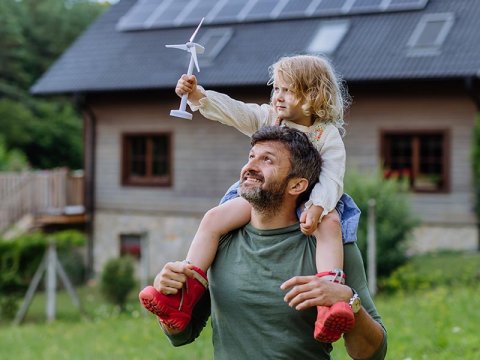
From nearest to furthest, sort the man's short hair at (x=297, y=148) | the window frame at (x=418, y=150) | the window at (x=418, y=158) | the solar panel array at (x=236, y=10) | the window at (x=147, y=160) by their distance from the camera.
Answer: the man's short hair at (x=297, y=148) < the window frame at (x=418, y=150) < the window at (x=418, y=158) < the solar panel array at (x=236, y=10) < the window at (x=147, y=160)

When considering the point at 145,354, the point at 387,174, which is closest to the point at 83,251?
the point at 387,174

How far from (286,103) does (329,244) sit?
563 mm

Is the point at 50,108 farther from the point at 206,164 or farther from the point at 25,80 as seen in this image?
the point at 206,164

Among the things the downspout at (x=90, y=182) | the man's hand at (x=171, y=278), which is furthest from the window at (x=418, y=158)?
the man's hand at (x=171, y=278)

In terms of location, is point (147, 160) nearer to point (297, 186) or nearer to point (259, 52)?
point (259, 52)

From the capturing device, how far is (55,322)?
1561cm

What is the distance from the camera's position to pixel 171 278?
10.4 ft

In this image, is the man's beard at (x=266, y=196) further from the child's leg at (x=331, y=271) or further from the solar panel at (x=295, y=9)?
the solar panel at (x=295, y=9)

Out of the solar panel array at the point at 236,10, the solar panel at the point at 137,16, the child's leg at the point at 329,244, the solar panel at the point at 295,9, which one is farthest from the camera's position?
the solar panel at the point at 137,16

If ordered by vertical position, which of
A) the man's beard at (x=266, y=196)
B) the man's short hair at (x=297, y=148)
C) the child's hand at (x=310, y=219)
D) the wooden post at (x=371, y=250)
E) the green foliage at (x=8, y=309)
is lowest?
the green foliage at (x=8, y=309)

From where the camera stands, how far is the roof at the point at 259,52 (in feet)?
63.7

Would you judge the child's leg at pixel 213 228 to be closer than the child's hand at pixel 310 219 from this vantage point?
No

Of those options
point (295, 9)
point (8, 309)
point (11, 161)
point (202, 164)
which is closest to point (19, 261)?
point (8, 309)

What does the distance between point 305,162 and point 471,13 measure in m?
17.9
